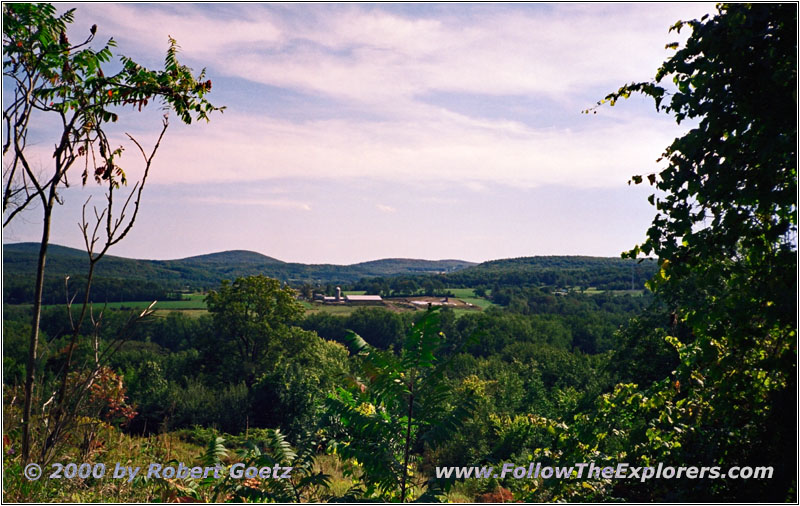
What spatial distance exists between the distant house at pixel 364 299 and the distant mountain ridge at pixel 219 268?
26.8 ft

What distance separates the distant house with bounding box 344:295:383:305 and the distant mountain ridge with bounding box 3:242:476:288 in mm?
8154

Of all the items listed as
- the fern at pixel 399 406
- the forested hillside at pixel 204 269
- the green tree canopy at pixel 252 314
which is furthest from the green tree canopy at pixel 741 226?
the forested hillside at pixel 204 269

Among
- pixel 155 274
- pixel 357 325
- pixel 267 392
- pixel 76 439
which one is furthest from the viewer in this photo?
pixel 155 274

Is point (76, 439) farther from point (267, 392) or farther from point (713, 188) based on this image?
point (267, 392)

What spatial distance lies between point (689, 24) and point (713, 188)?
4.07 feet

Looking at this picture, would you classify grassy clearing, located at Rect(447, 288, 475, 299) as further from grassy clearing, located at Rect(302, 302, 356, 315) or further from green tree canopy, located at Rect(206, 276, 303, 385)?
green tree canopy, located at Rect(206, 276, 303, 385)

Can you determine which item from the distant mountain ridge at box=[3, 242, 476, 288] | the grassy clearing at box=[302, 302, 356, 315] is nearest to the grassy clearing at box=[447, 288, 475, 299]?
Answer: the grassy clearing at box=[302, 302, 356, 315]

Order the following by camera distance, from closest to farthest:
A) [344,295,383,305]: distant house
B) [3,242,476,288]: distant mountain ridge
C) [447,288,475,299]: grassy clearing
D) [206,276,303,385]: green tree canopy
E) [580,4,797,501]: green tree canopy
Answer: [580,4,797,501]: green tree canopy < [206,276,303,385]: green tree canopy < [3,242,476,288]: distant mountain ridge < [344,295,383,305]: distant house < [447,288,475,299]: grassy clearing

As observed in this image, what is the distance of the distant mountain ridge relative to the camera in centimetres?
5712

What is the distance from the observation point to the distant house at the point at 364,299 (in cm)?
6496

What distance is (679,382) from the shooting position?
14.8 ft

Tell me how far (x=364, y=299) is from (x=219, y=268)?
87.1 feet

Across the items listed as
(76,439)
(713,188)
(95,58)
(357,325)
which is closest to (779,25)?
(713,188)

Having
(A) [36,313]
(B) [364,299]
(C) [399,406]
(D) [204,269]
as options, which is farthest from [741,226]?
(D) [204,269]
